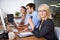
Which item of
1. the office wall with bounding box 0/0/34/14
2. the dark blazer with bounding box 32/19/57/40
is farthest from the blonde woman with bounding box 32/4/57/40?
the office wall with bounding box 0/0/34/14

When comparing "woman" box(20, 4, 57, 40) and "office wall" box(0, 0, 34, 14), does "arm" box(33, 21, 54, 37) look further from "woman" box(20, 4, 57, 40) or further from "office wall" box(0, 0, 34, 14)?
"office wall" box(0, 0, 34, 14)

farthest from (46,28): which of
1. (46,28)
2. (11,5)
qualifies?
(11,5)

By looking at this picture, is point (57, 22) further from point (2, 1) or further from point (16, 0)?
point (2, 1)

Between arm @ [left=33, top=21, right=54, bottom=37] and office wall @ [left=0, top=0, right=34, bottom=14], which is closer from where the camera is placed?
arm @ [left=33, top=21, right=54, bottom=37]

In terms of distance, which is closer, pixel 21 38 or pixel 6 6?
pixel 21 38

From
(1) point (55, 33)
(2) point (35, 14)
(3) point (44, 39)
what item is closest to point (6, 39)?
(3) point (44, 39)

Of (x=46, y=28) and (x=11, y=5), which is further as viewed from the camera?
(x=11, y=5)

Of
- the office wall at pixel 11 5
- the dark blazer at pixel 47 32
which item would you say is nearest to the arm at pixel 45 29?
the dark blazer at pixel 47 32

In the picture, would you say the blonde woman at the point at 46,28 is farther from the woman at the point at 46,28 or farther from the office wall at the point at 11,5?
the office wall at the point at 11,5

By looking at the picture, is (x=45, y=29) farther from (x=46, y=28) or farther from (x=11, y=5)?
(x=11, y=5)

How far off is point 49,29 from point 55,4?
2.71 m

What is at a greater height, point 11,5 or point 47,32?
point 11,5

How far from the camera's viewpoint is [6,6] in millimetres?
5227

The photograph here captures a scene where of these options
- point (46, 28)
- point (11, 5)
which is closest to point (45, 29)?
point (46, 28)
